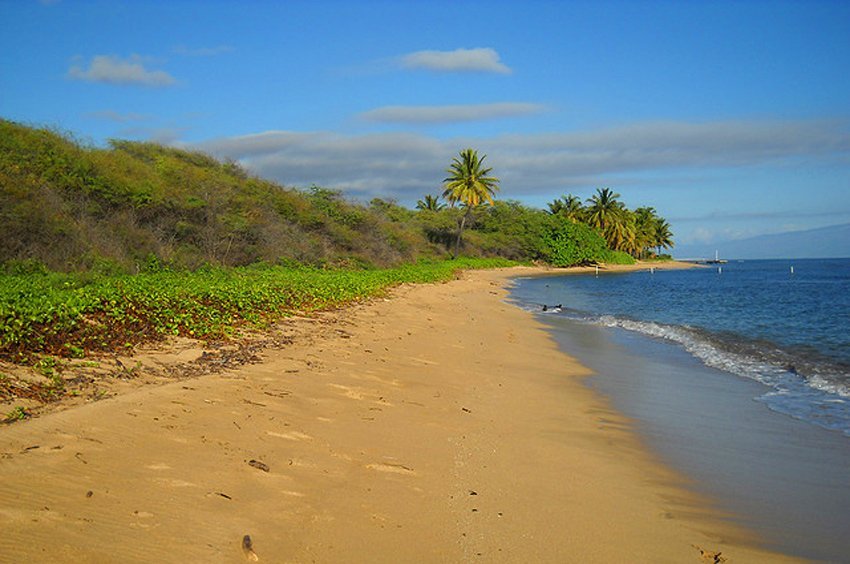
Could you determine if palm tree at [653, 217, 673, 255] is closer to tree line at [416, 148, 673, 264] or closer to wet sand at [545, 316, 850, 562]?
tree line at [416, 148, 673, 264]

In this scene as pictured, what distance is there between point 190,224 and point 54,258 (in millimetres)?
7617

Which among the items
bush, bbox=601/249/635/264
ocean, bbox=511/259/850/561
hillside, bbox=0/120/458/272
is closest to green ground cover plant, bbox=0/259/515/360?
hillside, bbox=0/120/458/272

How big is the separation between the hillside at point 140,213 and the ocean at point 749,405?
12585 mm

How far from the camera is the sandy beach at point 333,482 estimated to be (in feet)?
10.4

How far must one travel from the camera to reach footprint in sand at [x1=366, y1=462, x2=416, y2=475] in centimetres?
457

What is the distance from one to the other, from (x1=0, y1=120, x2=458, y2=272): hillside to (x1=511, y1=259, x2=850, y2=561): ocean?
41.3ft

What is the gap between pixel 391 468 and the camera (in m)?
4.63

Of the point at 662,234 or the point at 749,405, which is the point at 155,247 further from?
the point at 662,234

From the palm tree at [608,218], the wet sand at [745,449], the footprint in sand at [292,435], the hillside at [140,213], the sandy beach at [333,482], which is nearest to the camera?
the sandy beach at [333,482]

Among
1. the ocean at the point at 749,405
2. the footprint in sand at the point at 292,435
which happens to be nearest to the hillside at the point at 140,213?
the footprint in sand at the point at 292,435

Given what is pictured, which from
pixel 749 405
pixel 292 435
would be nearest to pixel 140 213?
pixel 292 435

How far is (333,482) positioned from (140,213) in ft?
63.8

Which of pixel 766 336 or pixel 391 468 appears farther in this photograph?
pixel 766 336

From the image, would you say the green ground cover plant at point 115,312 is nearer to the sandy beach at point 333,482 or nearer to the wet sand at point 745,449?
the sandy beach at point 333,482
